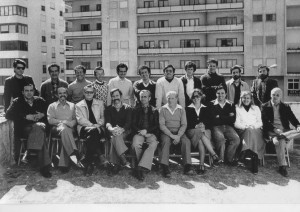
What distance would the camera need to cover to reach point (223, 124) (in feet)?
19.4

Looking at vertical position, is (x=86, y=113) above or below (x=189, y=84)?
below

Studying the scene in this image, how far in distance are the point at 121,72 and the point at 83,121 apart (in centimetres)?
135

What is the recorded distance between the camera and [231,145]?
5.58 metres

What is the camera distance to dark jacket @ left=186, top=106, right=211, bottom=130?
571cm

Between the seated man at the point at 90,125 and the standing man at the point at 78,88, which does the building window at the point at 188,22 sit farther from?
the seated man at the point at 90,125

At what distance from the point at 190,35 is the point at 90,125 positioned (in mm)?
25877

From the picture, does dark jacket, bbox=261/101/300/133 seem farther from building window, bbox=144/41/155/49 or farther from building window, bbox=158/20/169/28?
building window, bbox=158/20/169/28

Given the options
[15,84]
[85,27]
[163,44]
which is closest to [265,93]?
[15,84]

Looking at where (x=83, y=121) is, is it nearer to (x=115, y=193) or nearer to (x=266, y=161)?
(x=115, y=193)

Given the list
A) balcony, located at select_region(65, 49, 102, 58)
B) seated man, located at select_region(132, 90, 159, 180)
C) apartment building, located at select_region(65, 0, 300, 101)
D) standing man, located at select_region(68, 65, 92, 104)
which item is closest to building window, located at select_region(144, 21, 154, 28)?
apartment building, located at select_region(65, 0, 300, 101)

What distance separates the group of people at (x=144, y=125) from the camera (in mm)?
5301

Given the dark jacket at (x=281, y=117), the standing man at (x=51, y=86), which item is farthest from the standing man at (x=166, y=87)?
the standing man at (x=51, y=86)

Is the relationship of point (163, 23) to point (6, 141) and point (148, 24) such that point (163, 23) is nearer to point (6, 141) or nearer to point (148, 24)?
point (148, 24)

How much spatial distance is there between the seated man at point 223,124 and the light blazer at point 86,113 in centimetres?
209
